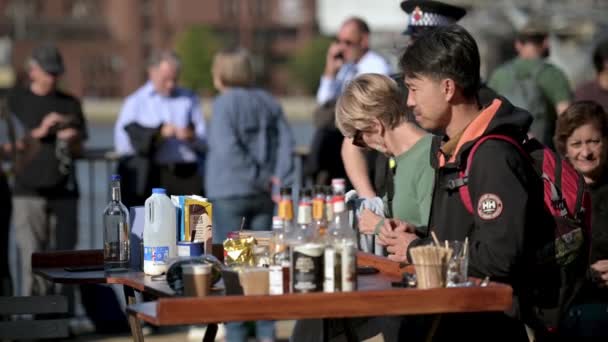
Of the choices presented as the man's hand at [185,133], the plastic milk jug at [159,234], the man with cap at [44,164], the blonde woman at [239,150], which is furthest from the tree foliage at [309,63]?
the plastic milk jug at [159,234]

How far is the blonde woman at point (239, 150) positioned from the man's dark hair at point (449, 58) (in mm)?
4257

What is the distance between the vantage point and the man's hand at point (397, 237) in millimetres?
4426

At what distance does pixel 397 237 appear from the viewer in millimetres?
4441

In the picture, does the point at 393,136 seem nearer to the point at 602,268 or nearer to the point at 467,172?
the point at 467,172

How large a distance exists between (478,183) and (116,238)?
57.7 inches

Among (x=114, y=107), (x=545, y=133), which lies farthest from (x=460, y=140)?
(x=114, y=107)

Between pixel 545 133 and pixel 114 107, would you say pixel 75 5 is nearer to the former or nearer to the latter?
pixel 114 107

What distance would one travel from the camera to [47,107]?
871 cm

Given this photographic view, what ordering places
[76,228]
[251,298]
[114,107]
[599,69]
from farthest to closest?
[114,107]
[76,228]
[599,69]
[251,298]

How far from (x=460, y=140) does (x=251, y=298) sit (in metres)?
0.98

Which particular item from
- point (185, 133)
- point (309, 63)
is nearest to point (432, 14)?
point (185, 133)

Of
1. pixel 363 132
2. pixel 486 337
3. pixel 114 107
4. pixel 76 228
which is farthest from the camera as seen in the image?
pixel 114 107

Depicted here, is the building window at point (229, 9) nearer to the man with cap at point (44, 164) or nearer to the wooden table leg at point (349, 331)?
the man with cap at point (44, 164)

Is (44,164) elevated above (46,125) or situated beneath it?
situated beneath
